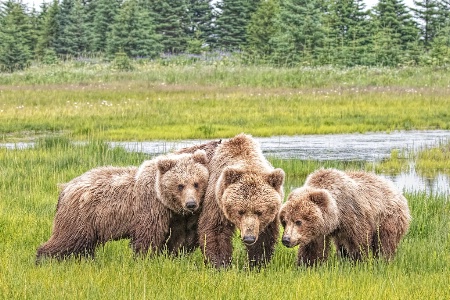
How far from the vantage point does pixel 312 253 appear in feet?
23.7

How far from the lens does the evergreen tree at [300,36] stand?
Result: 178ft

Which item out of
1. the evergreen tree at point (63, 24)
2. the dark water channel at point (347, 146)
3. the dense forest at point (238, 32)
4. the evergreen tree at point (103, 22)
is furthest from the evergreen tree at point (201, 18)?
the dark water channel at point (347, 146)

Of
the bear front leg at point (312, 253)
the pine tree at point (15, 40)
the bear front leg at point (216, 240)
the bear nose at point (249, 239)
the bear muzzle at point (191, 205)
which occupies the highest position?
the pine tree at point (15, 40)

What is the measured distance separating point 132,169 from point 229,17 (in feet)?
207

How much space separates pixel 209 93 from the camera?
3031 cm

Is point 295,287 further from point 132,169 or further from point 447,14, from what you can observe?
point 447,14

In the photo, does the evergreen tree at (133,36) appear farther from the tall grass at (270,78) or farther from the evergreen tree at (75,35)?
the tall grass at (270,78)

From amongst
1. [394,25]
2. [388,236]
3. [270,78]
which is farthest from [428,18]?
[388,236]

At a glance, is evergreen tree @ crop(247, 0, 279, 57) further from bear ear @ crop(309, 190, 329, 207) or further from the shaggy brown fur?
bear ear @ crop(309, 190, 329, 207)

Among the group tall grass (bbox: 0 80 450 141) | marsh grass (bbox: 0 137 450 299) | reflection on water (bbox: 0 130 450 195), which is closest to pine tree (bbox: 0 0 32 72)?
tall grass (bbox: 0 80 450 141)

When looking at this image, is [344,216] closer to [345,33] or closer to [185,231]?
[185,231]

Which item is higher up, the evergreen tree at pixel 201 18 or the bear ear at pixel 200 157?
the evergreen tree at pixel 201 18

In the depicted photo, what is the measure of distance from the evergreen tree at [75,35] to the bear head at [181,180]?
65.5 metres

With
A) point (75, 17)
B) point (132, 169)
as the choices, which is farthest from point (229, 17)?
point (132, 169)
